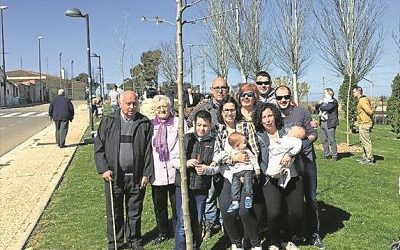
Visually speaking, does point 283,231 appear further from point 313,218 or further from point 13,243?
point 13,243

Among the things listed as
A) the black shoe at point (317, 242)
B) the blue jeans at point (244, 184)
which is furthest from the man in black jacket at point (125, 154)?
the black shoe at point (317, 242)

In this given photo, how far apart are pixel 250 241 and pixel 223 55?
2065cm

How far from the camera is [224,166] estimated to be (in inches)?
207

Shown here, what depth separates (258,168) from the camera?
520 centimetres

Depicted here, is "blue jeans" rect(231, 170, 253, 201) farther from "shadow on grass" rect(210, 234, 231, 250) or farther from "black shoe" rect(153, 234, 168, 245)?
"black shoe" rect(153, 234, 168, 245)

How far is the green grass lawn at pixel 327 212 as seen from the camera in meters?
6.21

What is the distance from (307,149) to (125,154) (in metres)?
2.05

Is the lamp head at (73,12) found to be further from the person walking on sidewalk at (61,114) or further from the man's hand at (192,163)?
the man's hand at (192,163)

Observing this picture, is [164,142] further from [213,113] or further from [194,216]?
[194,216]

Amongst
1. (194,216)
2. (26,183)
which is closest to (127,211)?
(194,216)

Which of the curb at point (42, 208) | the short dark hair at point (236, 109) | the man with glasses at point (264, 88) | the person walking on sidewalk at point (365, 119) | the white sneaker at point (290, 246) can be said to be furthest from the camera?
the person walking on sidewalk at point (365, 119)

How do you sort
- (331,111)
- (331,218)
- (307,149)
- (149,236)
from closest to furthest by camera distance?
1. (307,149)
2. (149,236)
3. (331,218)
4. (331,111)

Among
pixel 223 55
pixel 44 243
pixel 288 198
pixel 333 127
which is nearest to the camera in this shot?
Result: pixel 288 198

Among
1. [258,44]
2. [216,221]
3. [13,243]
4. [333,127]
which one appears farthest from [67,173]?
[258,44]
